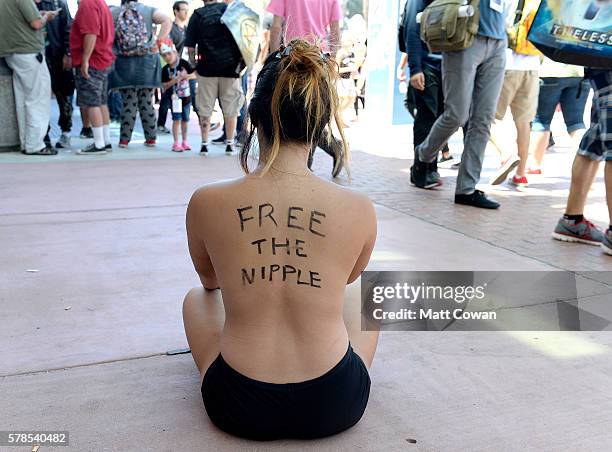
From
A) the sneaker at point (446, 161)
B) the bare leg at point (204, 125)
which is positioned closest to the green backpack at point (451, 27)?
the sneaker at point (446, 161)

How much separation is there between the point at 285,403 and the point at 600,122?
126 inches

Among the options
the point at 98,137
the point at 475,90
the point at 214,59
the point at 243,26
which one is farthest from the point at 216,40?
the point at 475,90

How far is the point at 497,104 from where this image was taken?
20.5ft

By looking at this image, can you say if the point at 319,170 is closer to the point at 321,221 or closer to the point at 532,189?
the point at 532,189

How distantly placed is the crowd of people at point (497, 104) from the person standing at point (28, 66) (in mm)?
4174

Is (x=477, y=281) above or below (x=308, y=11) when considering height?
below

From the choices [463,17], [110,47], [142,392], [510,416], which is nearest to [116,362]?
[142,392]

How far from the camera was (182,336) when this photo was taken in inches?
120

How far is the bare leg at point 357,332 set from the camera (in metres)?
2.46

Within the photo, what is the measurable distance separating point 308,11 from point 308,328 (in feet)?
16.5

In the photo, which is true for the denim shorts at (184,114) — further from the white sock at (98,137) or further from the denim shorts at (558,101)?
the denim shorts at (558,101)

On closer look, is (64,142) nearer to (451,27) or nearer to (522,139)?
(451,27)

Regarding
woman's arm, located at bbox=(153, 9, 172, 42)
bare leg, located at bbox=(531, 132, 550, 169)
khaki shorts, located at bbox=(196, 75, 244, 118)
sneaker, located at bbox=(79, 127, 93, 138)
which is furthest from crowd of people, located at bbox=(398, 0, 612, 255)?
sneaker, located at bbox=(79, 127, 93, 138)

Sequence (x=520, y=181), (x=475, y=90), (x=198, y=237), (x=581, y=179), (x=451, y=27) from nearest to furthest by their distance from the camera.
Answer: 1. (x=198, y=237)
2. (x=581, y=179)
3. (x=451, y=27)
4. (x=475, y=90)
5. (x=520, y=181)
